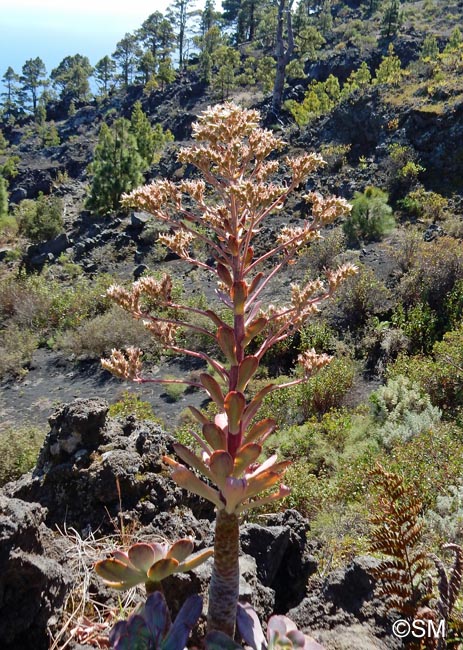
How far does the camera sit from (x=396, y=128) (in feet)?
65.3

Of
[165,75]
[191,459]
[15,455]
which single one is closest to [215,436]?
[191,459]

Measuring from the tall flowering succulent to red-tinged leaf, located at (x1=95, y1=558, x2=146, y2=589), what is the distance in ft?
0.76

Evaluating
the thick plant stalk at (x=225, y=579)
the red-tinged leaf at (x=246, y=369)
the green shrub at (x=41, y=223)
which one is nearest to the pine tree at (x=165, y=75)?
the green shrub at (x=41, y=223)

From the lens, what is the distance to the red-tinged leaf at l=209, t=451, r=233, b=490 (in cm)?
140

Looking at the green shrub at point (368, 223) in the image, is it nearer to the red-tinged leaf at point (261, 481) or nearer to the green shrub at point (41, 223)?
the green shrub at point (41, 223)

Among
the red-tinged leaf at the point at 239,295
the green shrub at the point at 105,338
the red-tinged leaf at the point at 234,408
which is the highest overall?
the red-tinged leaf at the point at 239,295

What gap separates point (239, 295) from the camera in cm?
157

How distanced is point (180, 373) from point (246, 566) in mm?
8082

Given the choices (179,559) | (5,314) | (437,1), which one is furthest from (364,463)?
(437,1)

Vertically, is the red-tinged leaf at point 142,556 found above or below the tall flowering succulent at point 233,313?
below

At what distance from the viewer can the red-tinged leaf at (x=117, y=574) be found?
143 centimetres

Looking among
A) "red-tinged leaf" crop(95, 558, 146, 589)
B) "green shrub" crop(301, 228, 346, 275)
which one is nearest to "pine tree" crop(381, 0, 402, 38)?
"green shrub" crop(301, 228, 346, 275)

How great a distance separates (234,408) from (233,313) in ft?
1.02

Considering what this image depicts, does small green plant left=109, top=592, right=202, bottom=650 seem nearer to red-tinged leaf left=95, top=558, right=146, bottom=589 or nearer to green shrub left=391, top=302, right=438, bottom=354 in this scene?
red-tinged leaf left=95, top=558, right=146, bottom=589
